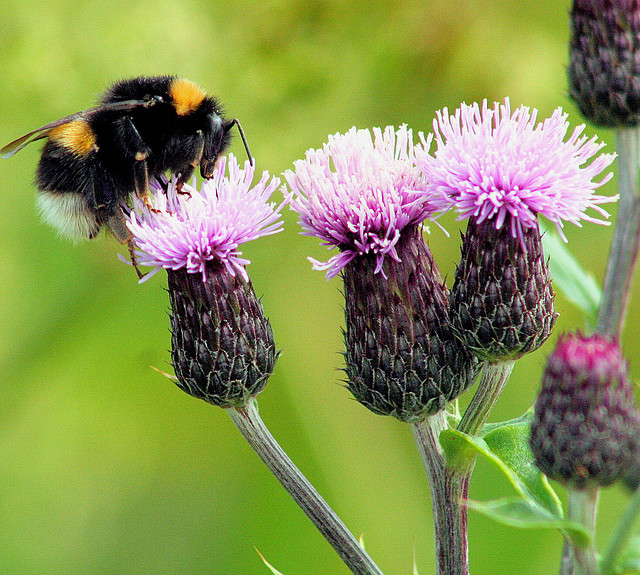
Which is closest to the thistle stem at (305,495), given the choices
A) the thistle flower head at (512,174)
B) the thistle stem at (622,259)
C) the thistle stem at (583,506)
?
the thistle stem at (583,506)

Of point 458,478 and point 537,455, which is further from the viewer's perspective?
point 458,478

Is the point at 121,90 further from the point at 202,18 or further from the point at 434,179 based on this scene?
the point at 202,18

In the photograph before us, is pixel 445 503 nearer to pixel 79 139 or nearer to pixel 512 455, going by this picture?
pixel 512 455

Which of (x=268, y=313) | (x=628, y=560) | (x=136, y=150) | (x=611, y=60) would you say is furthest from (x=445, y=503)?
(x=268, y=313)

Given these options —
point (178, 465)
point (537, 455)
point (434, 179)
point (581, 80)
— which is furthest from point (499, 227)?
point (178, 465)

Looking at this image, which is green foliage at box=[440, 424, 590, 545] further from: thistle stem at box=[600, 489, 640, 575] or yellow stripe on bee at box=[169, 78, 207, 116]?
yellow stripe on bee at box=[169, 78, 207, 116]

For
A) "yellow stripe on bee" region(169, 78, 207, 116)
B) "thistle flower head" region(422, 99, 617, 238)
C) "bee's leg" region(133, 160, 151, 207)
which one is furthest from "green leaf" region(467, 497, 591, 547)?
"yellow stripe on bee" region(169, 78, 207, 116)

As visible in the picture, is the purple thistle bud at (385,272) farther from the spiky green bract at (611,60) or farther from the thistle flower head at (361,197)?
the spiky green bract at (611,60)
